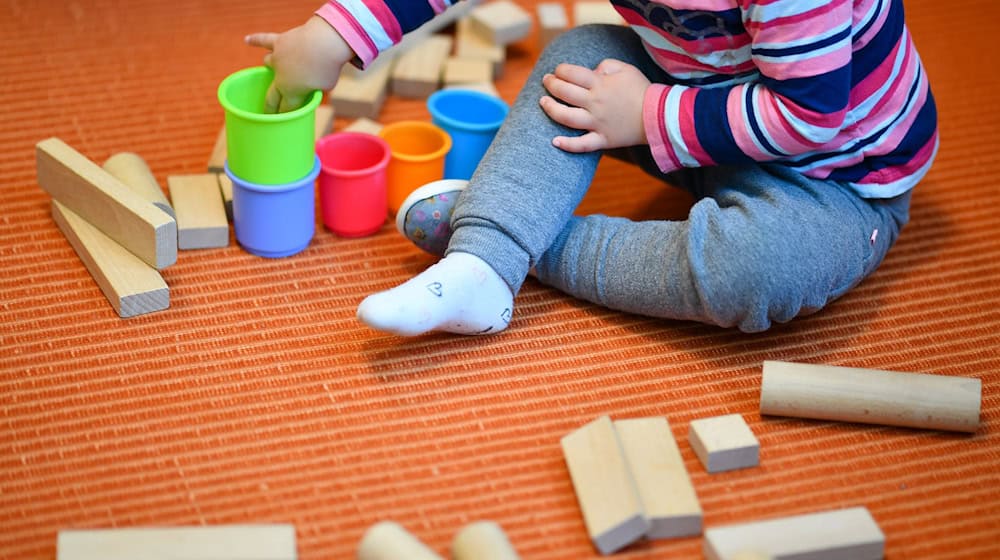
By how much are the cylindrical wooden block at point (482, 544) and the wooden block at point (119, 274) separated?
396 millimetres

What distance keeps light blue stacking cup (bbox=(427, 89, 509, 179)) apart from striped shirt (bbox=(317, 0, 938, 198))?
14cm

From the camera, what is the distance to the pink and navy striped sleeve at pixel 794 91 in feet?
3.06

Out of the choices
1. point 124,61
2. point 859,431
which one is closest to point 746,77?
point 859,431

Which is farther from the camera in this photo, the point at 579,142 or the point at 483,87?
the point at 483,87

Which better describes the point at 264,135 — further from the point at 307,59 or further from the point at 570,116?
the point at 570,116

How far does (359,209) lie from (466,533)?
1.44ft

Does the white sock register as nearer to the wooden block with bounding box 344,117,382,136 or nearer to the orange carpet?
the orange carpet

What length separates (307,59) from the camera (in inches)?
40.2

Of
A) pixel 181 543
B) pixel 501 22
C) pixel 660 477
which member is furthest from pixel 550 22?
pixel 181 543

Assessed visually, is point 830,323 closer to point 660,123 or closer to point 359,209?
point 660,123

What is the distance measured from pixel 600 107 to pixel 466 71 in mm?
381

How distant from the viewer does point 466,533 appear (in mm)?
770

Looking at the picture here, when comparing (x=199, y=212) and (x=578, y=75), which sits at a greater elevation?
(x=578, y=75)

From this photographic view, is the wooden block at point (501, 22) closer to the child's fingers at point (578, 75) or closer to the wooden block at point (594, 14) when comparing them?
the wooden block at point (594, 14)
